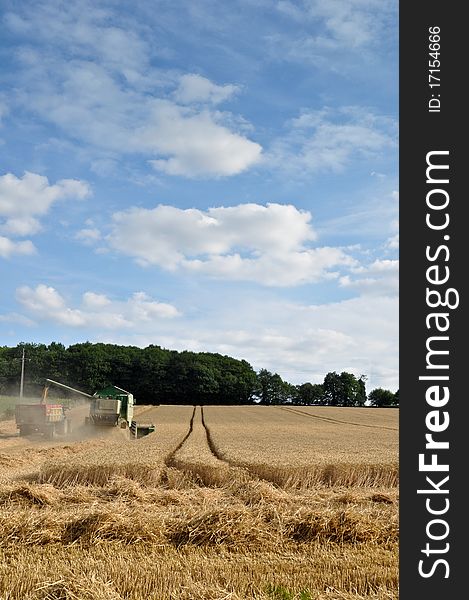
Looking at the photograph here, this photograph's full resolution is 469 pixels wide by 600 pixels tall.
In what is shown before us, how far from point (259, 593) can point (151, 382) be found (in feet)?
325

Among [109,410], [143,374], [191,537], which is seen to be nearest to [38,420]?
[109,410]

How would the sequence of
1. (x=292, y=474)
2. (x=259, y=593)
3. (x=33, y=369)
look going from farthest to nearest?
(x=33, y=369), (x=292, y=474), (x=259, y=593)

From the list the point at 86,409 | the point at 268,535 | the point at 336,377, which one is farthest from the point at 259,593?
the point at 336,377

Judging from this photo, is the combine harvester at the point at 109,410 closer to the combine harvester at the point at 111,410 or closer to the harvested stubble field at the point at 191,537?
the combine harvester at the point at 111,410

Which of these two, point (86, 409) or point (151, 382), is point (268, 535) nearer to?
point (86, 409)

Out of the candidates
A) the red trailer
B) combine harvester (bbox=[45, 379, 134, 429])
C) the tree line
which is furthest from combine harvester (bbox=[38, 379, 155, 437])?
the tree line

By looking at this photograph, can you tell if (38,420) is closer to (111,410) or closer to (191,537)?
(111,410)

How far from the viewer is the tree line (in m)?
98.4

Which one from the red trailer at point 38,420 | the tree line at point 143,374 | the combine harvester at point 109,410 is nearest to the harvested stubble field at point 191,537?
the red trailer at point 38,420

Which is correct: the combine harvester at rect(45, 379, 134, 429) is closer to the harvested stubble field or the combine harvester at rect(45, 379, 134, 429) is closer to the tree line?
the harvested stubble field

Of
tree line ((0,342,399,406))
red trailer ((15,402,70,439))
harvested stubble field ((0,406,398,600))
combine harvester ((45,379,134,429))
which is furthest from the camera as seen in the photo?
tree line ((0,342,399,406))

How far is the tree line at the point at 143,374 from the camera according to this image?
323ft

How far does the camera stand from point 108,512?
973cm

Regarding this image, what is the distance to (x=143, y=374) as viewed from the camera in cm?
10556
